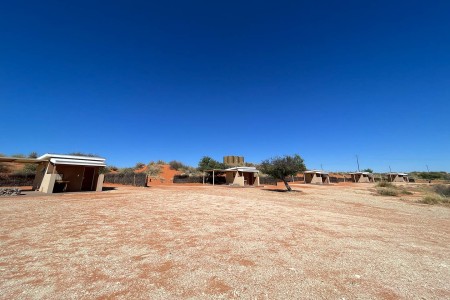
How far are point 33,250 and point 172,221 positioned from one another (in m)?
4.08

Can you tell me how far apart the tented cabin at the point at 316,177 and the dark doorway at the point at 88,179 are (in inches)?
1565

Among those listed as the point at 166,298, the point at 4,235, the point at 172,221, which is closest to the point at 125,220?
the point at 172,221

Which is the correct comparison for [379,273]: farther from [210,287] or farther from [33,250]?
[33,250]

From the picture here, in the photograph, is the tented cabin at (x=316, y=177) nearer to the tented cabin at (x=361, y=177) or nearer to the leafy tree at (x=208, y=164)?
the tented cabin at (x=361, y=177)

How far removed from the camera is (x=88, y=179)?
2120 centimetres

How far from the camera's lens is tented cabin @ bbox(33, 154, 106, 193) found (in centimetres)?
1778

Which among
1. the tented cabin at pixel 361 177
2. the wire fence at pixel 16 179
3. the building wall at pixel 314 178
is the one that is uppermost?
the tented cabin at pixel 361 177

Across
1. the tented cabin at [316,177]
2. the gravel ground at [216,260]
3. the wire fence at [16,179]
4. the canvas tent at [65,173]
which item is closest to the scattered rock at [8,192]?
the canvas tent at [65,173]

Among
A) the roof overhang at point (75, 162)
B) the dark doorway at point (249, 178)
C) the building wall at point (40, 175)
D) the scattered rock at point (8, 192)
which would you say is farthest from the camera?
the dark doorway at point (249, 178)

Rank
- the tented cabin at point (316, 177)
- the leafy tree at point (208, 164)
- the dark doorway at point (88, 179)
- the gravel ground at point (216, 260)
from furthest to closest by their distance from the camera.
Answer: the tented cabin at point (316, 177) < the leafy tree at point (208, 164) < the dark doorway at point (88, 179) < the gravel ground at point (216, 260)

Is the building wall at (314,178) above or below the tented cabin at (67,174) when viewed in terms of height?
above

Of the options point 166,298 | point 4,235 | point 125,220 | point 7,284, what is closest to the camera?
point 166,298

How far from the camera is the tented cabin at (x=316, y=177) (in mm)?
46312

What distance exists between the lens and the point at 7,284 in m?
3.40
